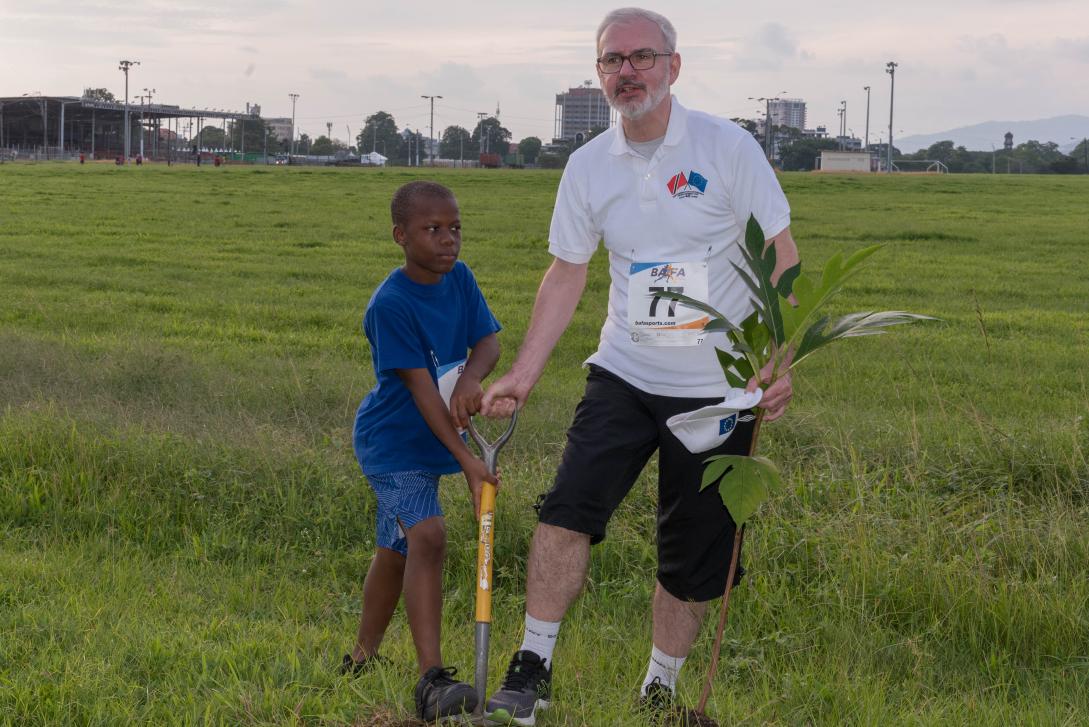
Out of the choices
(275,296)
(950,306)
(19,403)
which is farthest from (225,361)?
(950,306)

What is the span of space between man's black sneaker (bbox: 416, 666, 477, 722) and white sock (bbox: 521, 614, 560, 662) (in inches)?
9.8

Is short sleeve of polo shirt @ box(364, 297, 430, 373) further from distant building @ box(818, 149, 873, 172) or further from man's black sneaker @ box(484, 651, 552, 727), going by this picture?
distant building @ box(818, 149, 873, 172)

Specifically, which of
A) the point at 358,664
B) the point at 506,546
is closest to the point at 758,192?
the point at 358,664

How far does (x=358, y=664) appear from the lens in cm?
368

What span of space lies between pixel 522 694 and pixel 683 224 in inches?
55.8

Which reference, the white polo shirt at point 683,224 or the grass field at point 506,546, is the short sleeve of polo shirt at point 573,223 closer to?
the white polo shirt at point 683,224

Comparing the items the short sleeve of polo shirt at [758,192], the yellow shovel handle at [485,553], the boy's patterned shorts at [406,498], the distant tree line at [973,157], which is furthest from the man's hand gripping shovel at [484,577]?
the distant tree line at [973,157]

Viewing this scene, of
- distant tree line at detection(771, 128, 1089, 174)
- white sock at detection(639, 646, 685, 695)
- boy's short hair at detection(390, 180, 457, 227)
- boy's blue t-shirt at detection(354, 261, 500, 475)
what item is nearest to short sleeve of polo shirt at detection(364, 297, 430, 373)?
boy's blue t-shirt at detection(354, 261, 500, 475)

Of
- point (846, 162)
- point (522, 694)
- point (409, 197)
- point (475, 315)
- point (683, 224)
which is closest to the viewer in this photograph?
point (522, 694)

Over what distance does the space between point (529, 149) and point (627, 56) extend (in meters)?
130

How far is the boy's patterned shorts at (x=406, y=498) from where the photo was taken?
3725mm

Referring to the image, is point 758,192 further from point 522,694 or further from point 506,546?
point 506,546

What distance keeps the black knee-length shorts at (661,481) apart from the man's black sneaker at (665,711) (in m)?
0.29

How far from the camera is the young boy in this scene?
3.63m
